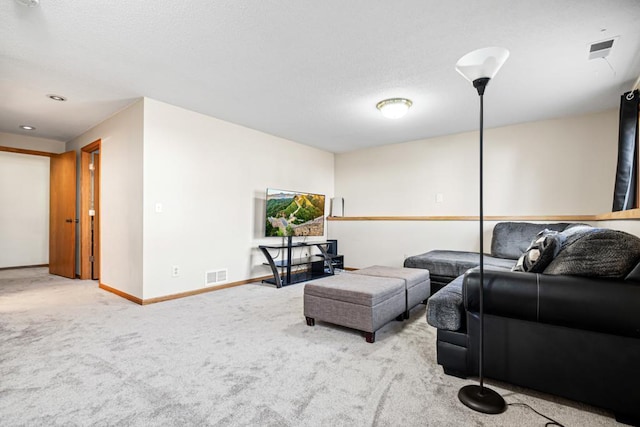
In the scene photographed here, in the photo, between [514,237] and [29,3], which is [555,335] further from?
[29,3]

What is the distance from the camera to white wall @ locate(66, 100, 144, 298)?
3410 mm

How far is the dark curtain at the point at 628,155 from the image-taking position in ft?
9.71

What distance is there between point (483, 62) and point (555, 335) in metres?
1.38

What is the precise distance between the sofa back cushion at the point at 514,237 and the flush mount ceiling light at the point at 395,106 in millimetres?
2015

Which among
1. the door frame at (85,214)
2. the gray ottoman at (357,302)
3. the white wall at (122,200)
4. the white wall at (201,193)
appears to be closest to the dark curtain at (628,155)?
the gray ottoman at (357,302)

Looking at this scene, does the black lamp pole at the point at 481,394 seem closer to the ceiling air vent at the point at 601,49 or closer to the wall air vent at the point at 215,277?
the ceiling air vent at the point at 601,49

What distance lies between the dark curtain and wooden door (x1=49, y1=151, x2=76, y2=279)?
711 centimetres

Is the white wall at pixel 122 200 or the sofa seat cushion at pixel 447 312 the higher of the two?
the white wall at pixel 122 200

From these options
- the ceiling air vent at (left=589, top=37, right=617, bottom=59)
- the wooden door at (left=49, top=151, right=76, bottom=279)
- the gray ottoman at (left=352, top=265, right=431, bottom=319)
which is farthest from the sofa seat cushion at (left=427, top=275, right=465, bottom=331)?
the wooden door at (left=49, top=151, right=76, bottom=279)

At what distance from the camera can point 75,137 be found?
198 inches

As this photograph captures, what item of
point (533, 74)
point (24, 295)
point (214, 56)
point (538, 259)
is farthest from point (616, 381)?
point (24, 295)

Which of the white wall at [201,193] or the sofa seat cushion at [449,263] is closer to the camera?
the sofa seat cushion at [449,263]

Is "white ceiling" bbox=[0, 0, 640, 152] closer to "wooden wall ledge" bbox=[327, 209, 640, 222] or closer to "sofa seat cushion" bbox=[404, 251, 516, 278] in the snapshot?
"wooden wall ledge" bbox=[327, 209, 640, 222]

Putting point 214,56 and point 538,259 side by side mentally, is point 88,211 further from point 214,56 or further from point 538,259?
point 538,259
